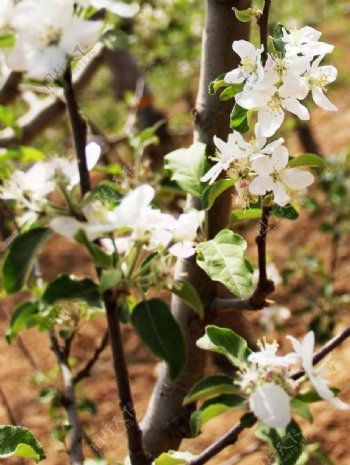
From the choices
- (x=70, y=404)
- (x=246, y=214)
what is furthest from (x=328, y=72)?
(x=70, y=404)

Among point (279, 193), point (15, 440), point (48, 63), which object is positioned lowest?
point (15, 440)

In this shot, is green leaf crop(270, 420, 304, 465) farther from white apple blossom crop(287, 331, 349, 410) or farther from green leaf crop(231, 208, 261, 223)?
green leaf crop(231, 208, 261, 223)

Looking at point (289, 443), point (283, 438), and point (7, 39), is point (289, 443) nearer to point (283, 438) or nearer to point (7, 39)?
point (283, 438)

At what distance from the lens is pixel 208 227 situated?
1240 millimetres

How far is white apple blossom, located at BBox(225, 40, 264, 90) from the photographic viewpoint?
93cm

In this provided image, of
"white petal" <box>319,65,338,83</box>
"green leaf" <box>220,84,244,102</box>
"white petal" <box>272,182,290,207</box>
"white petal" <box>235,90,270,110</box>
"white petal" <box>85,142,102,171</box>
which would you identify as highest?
"white petal" <box>235,90,270,110</box>

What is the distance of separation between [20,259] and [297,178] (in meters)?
0.44

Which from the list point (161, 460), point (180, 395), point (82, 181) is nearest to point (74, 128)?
point (82, 181)

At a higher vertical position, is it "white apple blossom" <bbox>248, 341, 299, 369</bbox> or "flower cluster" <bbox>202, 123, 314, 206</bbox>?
"flower cluster" <bbox>202, 123, 314, 206</bbox>

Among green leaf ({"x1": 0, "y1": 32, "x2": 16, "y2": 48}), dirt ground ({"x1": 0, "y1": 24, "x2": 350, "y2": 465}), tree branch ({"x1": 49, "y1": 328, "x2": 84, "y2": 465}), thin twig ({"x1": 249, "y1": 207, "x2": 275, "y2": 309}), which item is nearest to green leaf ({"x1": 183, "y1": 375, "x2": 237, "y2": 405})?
thin twig ({"x1": 249, "y1": 207, "x2": 275, "y2": 309})

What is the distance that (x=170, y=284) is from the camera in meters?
0.79

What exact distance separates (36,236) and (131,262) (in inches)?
4.6

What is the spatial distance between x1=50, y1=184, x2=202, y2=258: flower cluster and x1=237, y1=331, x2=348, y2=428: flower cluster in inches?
6.5

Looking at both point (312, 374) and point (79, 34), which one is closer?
point (79, 34)
